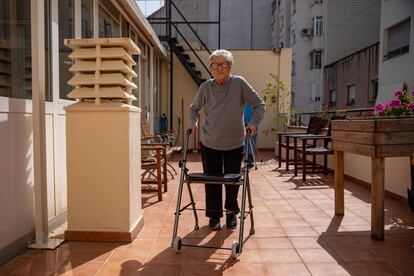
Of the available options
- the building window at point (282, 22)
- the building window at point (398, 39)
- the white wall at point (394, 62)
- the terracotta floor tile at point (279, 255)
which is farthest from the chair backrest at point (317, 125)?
the building window at point (282, 22)

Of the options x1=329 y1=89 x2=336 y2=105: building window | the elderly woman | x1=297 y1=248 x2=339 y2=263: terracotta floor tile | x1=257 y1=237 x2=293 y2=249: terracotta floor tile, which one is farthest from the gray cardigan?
x1=329 y1=89 x2=336 y2=105: building window

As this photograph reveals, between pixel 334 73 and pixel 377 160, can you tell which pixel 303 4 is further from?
pixel 377 160

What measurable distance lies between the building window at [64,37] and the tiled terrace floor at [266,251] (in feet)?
4.86

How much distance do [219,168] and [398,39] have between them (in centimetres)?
1256

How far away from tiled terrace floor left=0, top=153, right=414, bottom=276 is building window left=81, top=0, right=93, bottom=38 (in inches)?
82.4

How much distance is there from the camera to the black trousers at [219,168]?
343 cm

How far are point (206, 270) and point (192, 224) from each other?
111cm

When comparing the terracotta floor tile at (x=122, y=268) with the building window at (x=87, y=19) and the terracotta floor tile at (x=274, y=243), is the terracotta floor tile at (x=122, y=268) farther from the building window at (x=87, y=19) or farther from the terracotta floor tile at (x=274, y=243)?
the building window at (x=87, y=19)

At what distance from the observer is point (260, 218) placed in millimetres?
3951

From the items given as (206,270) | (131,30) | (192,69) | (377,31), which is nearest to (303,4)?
(377,31)

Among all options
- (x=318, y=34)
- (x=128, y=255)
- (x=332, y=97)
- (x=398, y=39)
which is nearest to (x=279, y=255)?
(x=128, y=255)

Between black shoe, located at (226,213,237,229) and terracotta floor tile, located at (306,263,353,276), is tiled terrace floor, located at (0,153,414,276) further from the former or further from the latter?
black shoe, located at (226,213,237,229)

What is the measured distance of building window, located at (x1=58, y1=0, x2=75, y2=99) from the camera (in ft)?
12.3

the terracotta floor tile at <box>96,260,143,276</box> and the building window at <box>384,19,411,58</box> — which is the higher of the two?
the building window at <box>384,19,411,58</box>
